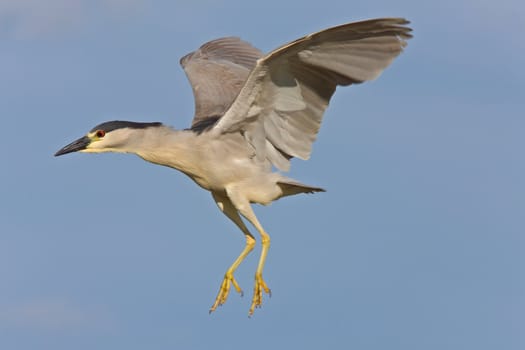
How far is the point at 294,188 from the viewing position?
1388 centimetres

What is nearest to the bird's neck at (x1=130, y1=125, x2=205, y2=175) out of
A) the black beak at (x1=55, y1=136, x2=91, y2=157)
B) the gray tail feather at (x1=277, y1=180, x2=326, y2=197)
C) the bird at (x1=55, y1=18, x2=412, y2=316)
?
the bird at (x1=55, y1=18, x2=412, y2=316)

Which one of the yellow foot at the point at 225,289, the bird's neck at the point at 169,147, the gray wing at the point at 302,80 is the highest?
the gray wing at the point at 302,80

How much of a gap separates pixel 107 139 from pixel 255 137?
5.02 feet

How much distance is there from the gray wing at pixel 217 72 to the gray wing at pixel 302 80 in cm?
96

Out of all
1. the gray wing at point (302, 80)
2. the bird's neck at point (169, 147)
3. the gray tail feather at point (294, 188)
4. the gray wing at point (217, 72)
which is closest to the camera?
the gray wing at point (302, 80)

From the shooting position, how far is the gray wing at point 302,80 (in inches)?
485

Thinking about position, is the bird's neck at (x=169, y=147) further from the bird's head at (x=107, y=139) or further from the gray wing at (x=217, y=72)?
the gray wing at (x=217, y=72)

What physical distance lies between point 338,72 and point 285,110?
0.81m

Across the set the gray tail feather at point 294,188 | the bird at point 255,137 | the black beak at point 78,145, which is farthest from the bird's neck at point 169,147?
the gray tail feather at point 294,188

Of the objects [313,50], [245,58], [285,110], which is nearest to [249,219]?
[285,110]

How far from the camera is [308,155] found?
45.2ft

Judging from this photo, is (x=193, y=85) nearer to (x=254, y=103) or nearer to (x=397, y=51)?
(x=254, y=103)

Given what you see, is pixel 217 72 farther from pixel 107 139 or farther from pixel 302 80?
pixel 302 80

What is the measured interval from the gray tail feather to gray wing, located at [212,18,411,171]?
18 cm
